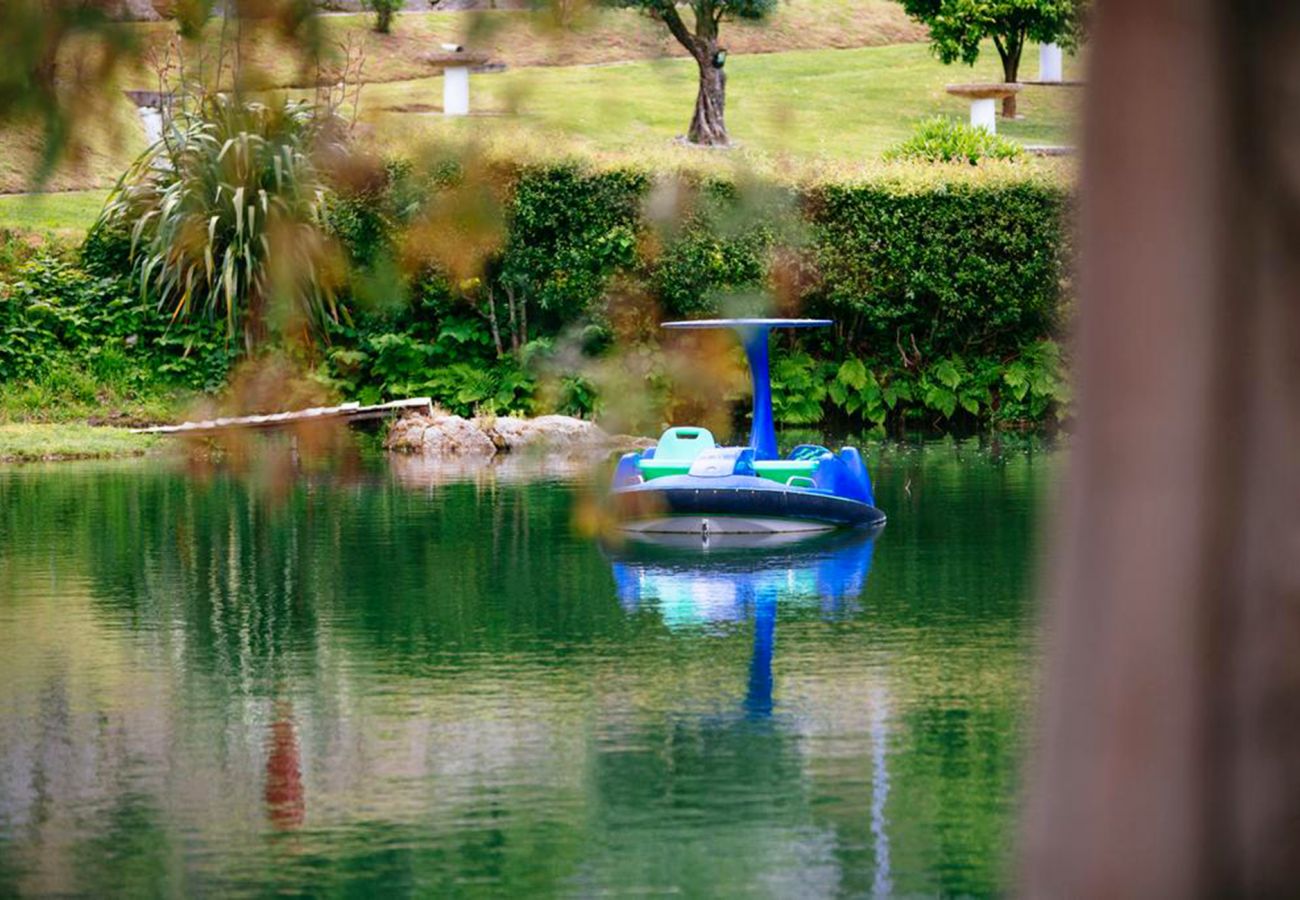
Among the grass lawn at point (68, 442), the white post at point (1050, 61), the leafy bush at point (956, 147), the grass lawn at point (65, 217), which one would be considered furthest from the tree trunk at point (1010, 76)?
the grass lawn at point (68, 442)

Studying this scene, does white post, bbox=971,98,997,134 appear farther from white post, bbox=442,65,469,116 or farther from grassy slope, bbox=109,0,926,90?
→ grassy slope, bbox=109,0,926,90

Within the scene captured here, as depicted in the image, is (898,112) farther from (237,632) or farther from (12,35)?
(12,35)

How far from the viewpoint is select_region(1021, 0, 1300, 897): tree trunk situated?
3.08 meters

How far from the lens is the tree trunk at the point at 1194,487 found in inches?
121

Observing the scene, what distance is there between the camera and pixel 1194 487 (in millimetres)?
3080

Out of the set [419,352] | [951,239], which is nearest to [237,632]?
[419,352]

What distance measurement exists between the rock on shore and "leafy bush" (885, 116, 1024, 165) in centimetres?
685

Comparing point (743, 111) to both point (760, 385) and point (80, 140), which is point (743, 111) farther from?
point (80, 140)

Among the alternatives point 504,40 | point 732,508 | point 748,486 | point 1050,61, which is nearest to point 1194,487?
point 504,40

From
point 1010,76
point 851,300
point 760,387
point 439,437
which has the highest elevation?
point 1010,76

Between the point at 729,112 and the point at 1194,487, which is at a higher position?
the point at 729,112

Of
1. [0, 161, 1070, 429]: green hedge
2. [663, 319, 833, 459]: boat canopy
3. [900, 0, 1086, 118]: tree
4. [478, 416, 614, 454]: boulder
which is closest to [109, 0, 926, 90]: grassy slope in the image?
[663, 319, 833, 459]: boat canopy

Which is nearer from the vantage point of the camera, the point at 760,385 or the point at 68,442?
the point at 760,385

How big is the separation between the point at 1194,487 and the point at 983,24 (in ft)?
110
